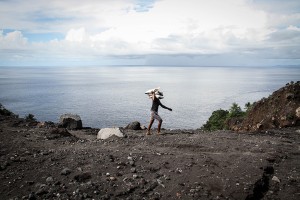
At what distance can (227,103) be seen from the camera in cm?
11700

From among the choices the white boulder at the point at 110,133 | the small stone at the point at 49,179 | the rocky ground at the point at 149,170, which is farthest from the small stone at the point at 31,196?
the white boulder at the point at 110,133

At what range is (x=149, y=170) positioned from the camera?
1110 cm

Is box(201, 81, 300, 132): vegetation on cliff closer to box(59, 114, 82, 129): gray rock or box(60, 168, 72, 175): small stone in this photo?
box(59, 114, 82, 129): gray rock

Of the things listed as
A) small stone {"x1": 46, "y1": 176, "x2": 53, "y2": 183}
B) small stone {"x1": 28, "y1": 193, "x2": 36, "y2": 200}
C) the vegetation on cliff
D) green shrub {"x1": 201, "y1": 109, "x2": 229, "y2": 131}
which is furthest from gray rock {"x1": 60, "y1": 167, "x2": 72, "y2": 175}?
green shrub {"x1": 201, "y1": 109, "x2": 229, "y2": 131}

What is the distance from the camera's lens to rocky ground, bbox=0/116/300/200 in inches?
382

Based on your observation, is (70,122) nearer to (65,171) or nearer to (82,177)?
(65,171)

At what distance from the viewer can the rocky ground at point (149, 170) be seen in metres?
9.70

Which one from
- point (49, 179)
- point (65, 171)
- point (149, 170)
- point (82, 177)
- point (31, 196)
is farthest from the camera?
point (149, 170)

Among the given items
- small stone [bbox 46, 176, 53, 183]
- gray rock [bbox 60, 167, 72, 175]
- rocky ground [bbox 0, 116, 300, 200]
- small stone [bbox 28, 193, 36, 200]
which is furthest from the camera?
gray rock [bbox 60, 167, 72, 175]

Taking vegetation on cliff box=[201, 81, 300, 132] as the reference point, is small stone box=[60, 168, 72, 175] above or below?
below

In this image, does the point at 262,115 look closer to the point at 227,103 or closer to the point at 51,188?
the point at 51,188

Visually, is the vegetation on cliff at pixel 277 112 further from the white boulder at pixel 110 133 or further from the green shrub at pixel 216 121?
the green shrub at pixel 216 121

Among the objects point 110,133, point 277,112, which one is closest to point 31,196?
point 110,133

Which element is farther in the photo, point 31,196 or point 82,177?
point 82,177
